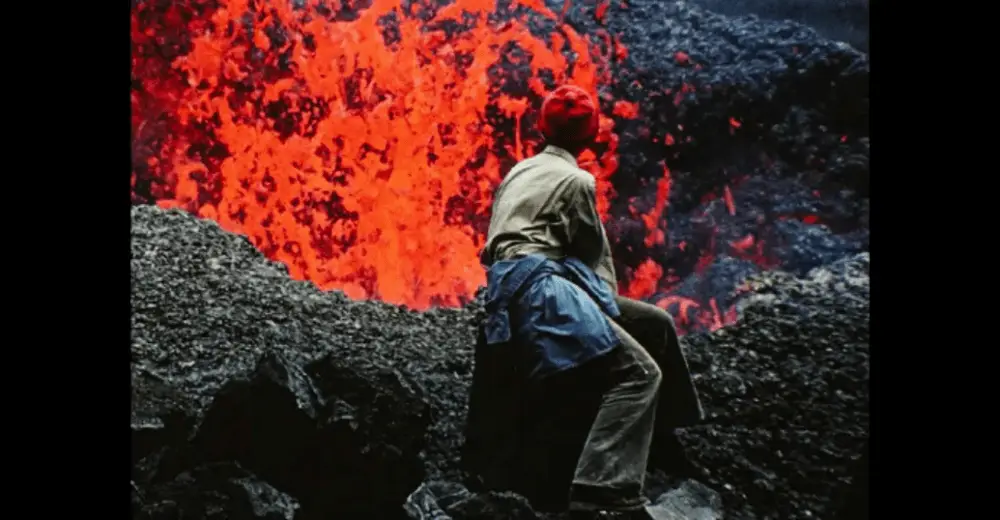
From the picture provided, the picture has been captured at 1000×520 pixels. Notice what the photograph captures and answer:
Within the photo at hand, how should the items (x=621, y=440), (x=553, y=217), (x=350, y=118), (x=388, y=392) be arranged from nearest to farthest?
1. (x=621, y=440)
2. (x=553, y=217)
3. (x=388, y=392)
4. (x=350, y=118)

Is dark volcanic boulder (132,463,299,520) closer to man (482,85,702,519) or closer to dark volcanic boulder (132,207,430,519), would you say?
dark volcanic boulder (132,207,430,519)

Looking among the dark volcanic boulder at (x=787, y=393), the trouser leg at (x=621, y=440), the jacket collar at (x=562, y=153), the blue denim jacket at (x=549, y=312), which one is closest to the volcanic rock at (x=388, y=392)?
the dark volcanic boulder at (x=787, y=393)

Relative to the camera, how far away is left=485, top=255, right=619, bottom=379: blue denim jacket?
2.64 meters

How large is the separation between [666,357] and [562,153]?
68cm

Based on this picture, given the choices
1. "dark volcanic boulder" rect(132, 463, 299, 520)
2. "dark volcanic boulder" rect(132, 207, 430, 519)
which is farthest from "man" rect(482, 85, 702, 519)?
"dark volcanic boulder" rect(132, 463, 299, 520)

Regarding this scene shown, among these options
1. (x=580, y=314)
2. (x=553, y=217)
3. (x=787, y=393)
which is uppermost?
(x=553, y=217)

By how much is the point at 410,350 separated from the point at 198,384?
660 mm

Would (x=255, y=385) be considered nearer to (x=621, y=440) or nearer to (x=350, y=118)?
(x=350, y=118)

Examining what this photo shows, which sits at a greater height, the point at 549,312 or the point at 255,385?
the point at 549,312

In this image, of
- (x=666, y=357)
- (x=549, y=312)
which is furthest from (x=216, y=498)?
(x=666, y=357)

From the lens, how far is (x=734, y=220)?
2930 mm

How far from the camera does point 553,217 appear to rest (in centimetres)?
274

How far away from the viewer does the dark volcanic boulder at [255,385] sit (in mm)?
2805

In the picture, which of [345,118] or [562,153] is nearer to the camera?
[562,153]
